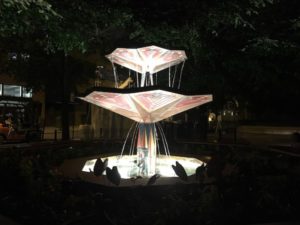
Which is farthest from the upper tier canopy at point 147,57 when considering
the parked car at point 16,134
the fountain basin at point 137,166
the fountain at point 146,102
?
the parked car at point 16,134

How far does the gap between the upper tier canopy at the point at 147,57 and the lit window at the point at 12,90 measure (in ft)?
133

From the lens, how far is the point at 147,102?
33.4ft

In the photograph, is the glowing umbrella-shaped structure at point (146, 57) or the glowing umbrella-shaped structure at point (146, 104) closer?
Answer: the glowing umbrella-shaped structure at point (146, 104)

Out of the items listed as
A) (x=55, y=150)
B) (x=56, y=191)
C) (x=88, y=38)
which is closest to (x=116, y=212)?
(x=56, y=191)

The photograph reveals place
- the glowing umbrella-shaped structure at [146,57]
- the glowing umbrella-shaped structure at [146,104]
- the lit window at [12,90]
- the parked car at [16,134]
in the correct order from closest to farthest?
the glowing umbrella-shaped structure at [146,104] < the glowing umbrella-shaped structure at [146,57] < the parked car at [16,134] < the lit window at [12,90]

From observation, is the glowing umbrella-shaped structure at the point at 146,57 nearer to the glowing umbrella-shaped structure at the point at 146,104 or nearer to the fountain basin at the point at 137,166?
the glowing umbrella-shaped structure at the point at 146,104

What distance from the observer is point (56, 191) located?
7871 mm

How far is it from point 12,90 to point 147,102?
42.9 meters

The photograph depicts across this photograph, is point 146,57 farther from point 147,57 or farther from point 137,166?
point 137,166

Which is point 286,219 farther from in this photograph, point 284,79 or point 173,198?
point 284,79

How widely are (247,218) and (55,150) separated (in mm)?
8609

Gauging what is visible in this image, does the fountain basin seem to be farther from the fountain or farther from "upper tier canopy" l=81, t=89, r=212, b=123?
"upper tier canopy" l=81, t=89, r=212, b=123

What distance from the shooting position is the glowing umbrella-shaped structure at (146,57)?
441 inches

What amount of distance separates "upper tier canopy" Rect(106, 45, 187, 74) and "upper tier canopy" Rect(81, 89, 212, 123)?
142 centimetres
